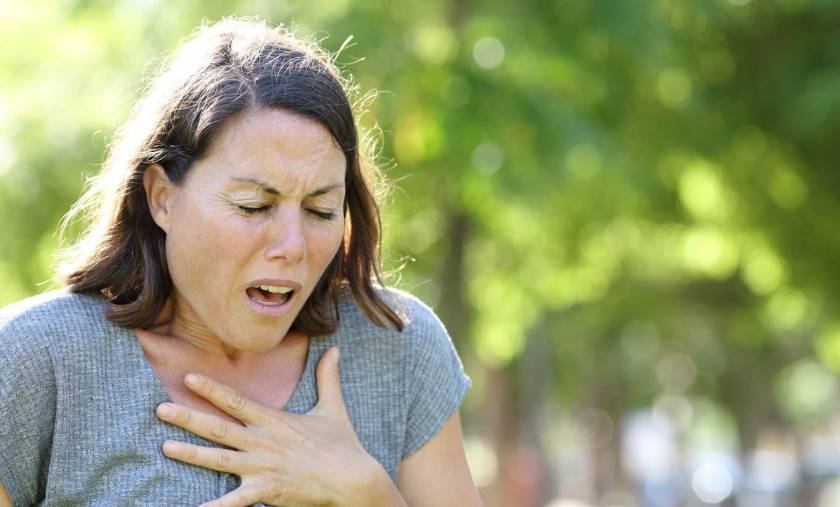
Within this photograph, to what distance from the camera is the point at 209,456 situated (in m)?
2.75

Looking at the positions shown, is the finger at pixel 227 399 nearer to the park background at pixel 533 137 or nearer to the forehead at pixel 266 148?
the forehead at pixel 266 148

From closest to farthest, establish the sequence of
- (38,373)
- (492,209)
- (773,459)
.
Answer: (38,373) → (492,209) → (773,459)

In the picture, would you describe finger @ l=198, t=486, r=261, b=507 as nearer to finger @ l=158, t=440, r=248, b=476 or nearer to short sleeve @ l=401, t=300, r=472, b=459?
finger @ l=158, t=440, r=248, b=476

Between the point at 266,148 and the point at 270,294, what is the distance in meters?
0.31

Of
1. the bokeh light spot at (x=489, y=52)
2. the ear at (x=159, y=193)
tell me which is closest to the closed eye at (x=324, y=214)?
the ear at (x=159, y=193)

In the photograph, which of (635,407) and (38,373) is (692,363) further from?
(38,373)

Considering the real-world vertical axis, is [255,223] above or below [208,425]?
above

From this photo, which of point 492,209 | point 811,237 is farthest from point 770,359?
point 492,209

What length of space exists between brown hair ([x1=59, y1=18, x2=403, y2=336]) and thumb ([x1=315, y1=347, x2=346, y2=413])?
8cm

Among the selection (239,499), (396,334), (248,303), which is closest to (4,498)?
(239,499)

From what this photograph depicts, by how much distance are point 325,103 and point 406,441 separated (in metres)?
0.80

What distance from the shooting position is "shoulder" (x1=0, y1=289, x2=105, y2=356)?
2684 millimetres

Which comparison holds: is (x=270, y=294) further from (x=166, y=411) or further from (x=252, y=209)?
(x=166, y=411)

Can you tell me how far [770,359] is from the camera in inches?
1021
